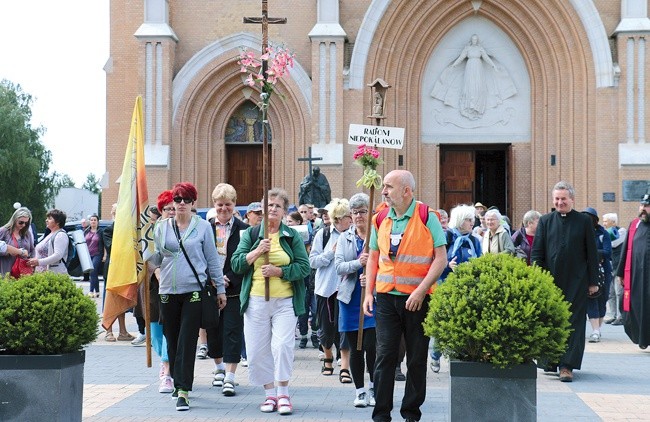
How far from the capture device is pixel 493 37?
26.8 metres

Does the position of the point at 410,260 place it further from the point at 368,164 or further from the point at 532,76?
the point at 532,76

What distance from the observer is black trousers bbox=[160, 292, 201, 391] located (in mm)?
8688

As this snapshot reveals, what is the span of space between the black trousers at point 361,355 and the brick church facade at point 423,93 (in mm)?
16009

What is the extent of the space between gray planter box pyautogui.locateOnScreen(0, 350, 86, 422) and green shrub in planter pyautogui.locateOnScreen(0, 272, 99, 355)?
12cm

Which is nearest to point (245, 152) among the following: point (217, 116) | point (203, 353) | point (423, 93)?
point (217, 116)

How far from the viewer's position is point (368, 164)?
29.9 feet

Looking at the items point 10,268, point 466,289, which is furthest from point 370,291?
point 10,268

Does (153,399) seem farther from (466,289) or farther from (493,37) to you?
(493,37)

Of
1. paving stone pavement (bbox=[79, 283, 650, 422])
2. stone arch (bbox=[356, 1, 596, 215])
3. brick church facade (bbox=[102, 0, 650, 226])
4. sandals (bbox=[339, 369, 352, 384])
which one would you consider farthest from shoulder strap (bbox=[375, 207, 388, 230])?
stone arch (bbox=[356, 1, 596, 215])

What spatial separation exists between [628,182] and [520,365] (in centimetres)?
1935

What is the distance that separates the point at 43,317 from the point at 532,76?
2165cm

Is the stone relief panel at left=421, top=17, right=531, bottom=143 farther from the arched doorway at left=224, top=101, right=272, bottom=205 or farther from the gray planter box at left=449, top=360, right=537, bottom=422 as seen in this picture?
the gray planter box at left=449, top=360, right=537, bottom=422

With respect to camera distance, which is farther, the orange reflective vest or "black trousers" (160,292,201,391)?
"black trousers" (160,292,201,391)

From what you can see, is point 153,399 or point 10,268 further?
point 10,268
